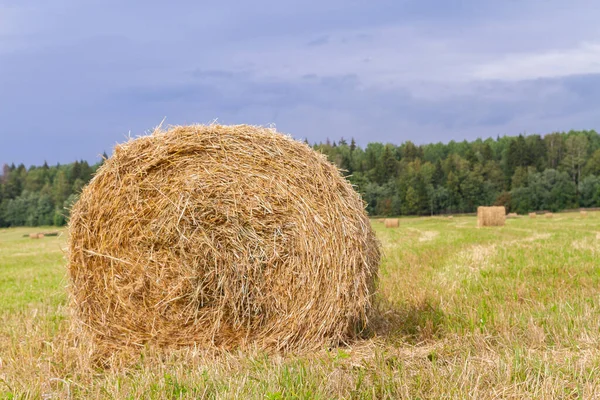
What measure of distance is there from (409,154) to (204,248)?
96150 mm

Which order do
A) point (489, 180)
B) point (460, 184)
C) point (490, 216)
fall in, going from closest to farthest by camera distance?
point (490, 216)
point (460, 184)
point (489, 180)

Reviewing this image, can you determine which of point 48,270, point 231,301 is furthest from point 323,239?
point 48,270

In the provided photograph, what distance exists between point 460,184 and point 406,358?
76.1 meters

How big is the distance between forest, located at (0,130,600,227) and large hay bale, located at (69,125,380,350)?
62.3m

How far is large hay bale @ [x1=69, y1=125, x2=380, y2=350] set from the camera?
5.54 metres

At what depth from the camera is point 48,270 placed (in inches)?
552

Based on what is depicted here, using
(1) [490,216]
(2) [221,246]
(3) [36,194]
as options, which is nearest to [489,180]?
(1) [490,216]

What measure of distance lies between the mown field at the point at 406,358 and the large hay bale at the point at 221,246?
0.36 m

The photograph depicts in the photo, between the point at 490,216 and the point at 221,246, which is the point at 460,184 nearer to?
the point at 490,216

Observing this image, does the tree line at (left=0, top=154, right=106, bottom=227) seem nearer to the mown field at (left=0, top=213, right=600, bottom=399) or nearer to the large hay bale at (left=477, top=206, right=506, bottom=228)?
the large hay bale at (left=477, top=206, right=506, bottom=228)

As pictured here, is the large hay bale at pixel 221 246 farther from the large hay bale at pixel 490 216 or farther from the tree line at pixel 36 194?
the tree line at pixel 36 194

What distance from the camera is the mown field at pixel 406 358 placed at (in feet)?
12.6

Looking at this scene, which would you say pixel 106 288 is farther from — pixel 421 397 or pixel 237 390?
pixel 421 397

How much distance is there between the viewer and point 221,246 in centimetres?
564
